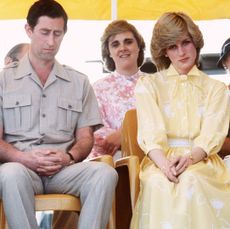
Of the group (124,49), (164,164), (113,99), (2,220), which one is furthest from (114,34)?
(2,220)

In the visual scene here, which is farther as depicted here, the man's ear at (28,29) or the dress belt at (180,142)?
the man's ear at (28,29)

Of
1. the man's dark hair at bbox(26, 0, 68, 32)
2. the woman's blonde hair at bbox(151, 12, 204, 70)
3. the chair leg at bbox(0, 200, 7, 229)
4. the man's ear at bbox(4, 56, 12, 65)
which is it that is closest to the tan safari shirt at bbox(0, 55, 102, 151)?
the man's dark hair at bbox(26, 0, 68, 32)

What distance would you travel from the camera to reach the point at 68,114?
3.54 metres

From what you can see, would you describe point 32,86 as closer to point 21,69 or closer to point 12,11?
point 21,69

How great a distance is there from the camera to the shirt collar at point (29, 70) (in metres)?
3.54

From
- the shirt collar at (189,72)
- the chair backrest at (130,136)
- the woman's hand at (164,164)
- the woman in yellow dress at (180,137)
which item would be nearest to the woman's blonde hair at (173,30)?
the woman in yellow dress at (180,137)

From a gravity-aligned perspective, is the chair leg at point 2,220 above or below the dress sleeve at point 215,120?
below

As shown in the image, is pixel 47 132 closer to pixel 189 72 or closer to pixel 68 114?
pixel 68 114

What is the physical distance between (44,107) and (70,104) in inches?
5.7

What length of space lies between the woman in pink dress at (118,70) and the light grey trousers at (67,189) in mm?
926

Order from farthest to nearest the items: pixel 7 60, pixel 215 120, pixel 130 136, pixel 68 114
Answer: pixel 7 60 < pixel 130 136 < pixel 68 114 < pixel 215 120

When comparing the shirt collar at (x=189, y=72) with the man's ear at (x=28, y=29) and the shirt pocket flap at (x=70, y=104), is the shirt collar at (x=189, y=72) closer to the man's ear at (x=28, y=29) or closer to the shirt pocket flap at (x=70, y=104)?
the shirt pocket flap at (x=70, y=104)

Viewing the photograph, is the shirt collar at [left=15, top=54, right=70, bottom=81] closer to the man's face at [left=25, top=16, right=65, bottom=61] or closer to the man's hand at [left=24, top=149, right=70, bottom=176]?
the man's face at [left=25, top=16, right=65, bottom=61]

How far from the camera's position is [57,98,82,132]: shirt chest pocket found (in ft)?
11.5
